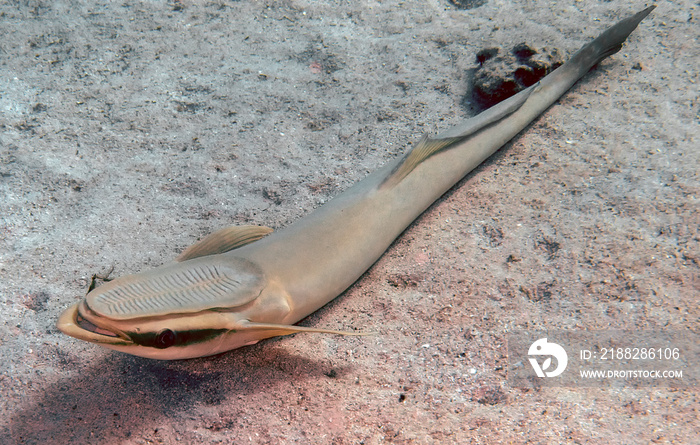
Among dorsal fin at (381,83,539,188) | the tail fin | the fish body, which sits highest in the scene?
the tail fin

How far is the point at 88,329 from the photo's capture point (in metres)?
1.91

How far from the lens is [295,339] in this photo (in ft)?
8.55

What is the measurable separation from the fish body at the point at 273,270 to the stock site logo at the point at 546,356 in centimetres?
110

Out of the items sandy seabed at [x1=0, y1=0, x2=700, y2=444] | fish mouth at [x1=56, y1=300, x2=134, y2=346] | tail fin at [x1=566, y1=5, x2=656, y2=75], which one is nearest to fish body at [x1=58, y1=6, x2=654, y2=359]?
fish mouth at [x1=56, y1=300, x2=134, y2=346]

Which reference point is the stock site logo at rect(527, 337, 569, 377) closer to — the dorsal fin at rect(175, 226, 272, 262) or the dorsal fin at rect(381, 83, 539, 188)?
the dorsal fin at rect(381, 83, 539, 188)

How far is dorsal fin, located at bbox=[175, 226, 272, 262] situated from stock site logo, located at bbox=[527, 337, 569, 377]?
1.75 metres

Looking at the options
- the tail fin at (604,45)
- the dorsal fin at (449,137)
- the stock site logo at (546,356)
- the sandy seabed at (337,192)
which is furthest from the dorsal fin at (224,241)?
the tail fin at (604,45)

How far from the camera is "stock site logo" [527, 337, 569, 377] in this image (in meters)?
2.39

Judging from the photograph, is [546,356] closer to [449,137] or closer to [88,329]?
[449,137]

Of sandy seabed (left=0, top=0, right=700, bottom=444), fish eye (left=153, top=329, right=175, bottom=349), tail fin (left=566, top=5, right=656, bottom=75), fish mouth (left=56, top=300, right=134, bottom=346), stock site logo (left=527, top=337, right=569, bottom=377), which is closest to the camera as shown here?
fish mouth (left=56, top=300, right=134, bottom=346)

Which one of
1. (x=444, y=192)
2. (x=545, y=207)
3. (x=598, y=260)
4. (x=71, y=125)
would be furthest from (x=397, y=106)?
(x=71, y=125)

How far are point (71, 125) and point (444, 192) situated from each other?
331cm

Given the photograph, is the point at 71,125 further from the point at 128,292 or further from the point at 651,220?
the point at 651,220

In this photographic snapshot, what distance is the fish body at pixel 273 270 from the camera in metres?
1.96
